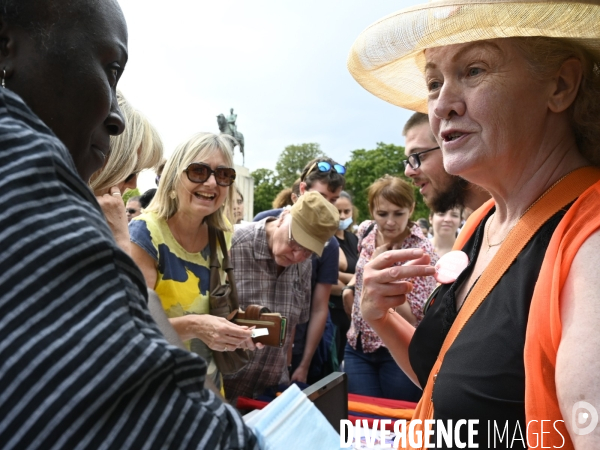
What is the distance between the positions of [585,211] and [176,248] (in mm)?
2153

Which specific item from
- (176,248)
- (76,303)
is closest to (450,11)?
(76,303)

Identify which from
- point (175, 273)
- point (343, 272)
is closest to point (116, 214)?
point (175, 273)

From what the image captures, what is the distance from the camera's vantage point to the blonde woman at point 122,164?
2.11 m

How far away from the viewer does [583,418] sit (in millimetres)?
956

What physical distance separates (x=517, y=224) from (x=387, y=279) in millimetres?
515

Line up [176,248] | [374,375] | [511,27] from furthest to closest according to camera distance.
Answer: [374,375], [176,248], [511,27]

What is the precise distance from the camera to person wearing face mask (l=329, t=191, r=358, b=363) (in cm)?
494

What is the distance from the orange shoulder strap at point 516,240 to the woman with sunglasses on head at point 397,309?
1.52m

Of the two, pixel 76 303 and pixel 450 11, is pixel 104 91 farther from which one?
pixel 450 11

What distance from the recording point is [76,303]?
51 centimetres

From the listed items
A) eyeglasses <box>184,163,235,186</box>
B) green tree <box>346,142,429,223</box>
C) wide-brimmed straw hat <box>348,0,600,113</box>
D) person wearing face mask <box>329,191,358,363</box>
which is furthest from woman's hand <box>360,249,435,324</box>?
green tree <box>346,142,429,223</box>

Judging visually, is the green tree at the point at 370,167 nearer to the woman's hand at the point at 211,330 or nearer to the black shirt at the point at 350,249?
the black shirt at the point at 350,249

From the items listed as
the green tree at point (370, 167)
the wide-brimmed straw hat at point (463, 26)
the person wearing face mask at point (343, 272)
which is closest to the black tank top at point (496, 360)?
the wide-brimmed straw hat at point (463, 26)

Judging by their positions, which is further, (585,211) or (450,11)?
(450,11)
